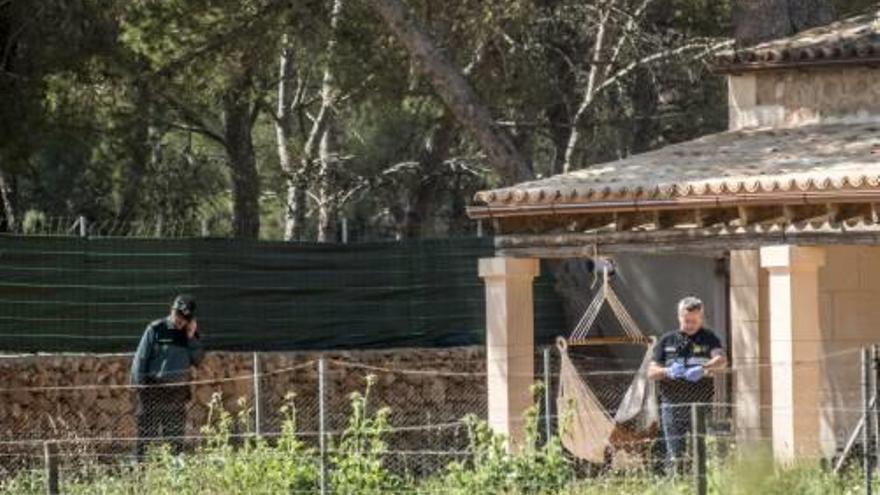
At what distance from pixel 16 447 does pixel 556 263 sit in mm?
8588

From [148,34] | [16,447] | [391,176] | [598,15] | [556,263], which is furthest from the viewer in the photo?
[391,176]

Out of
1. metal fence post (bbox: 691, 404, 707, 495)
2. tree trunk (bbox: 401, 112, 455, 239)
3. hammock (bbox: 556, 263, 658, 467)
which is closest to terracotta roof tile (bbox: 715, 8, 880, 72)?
hammock (bbox: 556, 263, 658, 467)

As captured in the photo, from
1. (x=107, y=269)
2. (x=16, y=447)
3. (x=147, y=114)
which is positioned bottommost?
(x=16, y=447)

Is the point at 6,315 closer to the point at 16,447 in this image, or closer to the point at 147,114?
the point at 16,447

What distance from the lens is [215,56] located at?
81.8ft

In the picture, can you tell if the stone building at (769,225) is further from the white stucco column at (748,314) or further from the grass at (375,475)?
the grass at (375,475)

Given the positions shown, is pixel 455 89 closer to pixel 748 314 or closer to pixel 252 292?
pixel 252 292

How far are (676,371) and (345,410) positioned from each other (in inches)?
279

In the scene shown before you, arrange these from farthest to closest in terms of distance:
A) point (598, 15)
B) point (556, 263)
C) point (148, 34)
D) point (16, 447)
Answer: point (598, 15) → point (556, 263) → point (148, 34) → point (16, 447)

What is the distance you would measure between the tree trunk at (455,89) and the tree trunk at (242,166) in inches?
314

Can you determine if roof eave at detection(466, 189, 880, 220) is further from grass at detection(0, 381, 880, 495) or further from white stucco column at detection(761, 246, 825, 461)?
grass at detection(0, 381, 880, 495)

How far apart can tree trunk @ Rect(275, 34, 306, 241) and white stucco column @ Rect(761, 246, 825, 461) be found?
42.0 feet

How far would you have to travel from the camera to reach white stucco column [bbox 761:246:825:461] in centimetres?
1728

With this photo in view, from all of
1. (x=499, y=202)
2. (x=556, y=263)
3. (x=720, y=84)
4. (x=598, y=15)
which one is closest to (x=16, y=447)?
(x=499, y=202)
